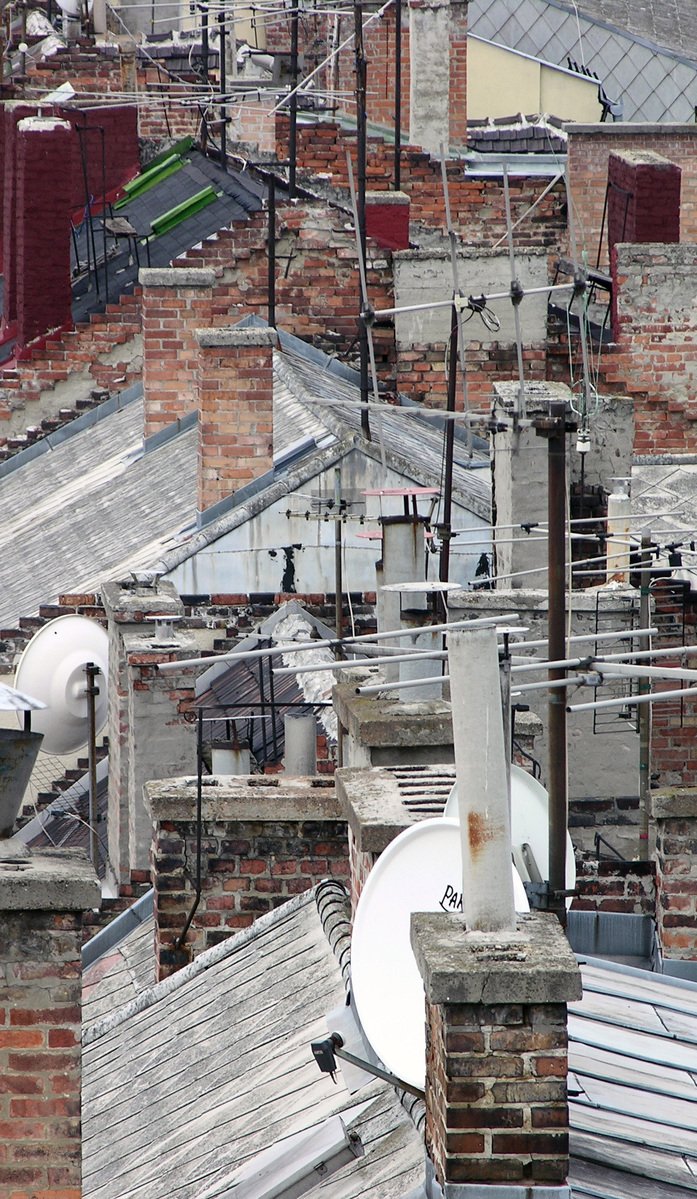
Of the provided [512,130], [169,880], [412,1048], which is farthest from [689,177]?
[412,1048]

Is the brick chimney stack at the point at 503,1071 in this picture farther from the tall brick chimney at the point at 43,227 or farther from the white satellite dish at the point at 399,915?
the tall brick chimney at the point at 43,227

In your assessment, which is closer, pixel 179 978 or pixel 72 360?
pixel 179 978

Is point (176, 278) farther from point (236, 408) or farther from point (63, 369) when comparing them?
point (63, 369)

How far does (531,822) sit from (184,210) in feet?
81.4

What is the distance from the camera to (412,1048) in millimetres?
8516

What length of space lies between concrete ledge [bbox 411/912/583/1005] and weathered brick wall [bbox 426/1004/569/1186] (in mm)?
57

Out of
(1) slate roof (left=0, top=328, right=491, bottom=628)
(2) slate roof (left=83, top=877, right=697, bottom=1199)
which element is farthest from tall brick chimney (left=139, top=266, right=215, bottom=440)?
(2) slate roof (left=83, top=877, right=697, bottom=1199)

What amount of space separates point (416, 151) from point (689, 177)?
485cm

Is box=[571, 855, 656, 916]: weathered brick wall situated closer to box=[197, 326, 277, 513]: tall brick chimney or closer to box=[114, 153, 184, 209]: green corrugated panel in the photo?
box=[197, 326, 277, 513]: tall brick chimney

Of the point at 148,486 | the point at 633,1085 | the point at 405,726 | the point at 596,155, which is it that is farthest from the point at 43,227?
the point at 633,1085

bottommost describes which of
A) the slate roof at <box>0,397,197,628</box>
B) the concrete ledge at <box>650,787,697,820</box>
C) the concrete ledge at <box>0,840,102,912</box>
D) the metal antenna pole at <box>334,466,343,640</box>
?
the slate roof at <box>0,397,197,628</box>

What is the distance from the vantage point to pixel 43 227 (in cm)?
3431

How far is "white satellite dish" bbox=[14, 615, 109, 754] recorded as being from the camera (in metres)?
17.9

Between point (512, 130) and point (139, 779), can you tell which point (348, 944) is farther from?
point (512, 130)
